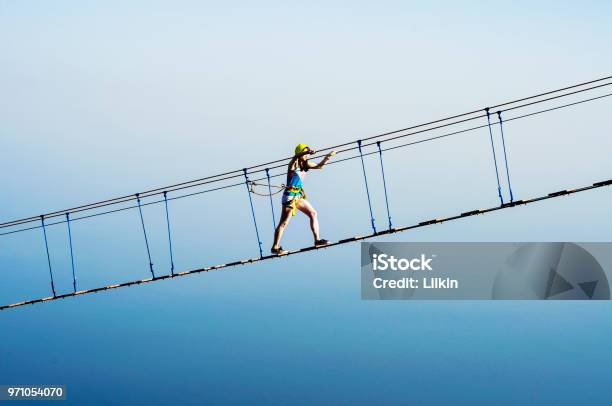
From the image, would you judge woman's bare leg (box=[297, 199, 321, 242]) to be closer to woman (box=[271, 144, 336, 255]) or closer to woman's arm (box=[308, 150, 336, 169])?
woman (box=[271, 144, 336, 255])

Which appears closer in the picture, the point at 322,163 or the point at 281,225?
the point at 322,163

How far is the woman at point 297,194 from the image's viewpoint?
59.8 ft

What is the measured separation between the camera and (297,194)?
61.6 feet

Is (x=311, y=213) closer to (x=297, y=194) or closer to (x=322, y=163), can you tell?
(x=297, y=194)

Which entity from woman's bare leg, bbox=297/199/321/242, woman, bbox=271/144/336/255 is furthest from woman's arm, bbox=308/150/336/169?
woman's bare leg, bbox=297/199/321/242

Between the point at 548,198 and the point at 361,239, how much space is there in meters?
3.73

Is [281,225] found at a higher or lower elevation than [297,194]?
lower

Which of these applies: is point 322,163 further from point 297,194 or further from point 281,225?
point 281,225

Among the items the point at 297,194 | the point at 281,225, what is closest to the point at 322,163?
the point at 297,194

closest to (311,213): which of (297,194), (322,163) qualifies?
(297,194)

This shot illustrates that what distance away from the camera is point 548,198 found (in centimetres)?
1664

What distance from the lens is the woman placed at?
18234 mm

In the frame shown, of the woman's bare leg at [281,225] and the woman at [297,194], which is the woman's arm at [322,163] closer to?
the woman at [297,194]

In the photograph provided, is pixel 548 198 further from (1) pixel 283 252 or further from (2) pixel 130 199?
(2) pixel 130 199
